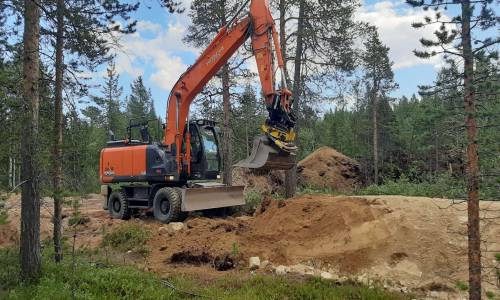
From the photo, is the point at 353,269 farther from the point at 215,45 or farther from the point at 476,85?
the point at 215,45

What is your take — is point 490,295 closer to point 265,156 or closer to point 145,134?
point 265,156

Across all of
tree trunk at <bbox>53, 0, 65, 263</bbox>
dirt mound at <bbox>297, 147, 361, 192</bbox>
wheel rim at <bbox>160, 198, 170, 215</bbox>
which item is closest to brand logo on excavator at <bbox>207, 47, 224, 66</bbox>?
wheel rim at <bbox>160, 198, 170, 215</bbox>

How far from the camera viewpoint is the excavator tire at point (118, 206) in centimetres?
1491

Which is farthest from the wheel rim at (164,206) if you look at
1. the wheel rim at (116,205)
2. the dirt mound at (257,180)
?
the dirt mound at (257,180)

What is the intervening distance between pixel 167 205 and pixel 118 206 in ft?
8.60

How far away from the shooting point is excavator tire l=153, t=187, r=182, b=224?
42.8 feet

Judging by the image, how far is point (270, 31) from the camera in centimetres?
1159

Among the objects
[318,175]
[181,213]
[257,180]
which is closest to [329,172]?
[318,175]

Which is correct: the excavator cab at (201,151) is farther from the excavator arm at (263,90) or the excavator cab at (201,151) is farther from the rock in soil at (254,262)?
the rock in soil at (254,262)

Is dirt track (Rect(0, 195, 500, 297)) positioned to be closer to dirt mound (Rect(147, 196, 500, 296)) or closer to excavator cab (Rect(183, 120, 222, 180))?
dirt mound (Rect(147, 196, 500, 296))

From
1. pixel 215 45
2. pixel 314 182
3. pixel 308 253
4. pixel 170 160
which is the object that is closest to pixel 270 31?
pixel 215 45

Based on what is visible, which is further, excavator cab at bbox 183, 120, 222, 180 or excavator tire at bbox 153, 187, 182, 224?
excavator cab at bbox 183, 120, 222, 180

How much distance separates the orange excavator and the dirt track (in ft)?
6.98

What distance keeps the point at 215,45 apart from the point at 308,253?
692 centimetres
